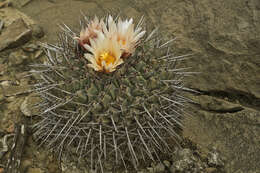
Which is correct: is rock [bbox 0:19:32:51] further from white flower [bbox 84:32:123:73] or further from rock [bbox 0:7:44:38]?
white flower [bbox 84:32:123:73]

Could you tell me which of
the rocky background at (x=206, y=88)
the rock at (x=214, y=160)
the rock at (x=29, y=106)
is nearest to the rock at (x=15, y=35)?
the rocky background at (x=206, y=88)

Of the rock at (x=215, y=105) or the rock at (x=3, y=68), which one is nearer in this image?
the rock at (x=215, y=105)

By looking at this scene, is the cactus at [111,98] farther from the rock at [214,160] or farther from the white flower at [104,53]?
the rock at [214,160]

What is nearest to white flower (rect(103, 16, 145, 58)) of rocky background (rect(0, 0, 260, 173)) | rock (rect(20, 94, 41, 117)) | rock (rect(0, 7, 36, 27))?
rocky background (rect(0, 0, 260, 173))

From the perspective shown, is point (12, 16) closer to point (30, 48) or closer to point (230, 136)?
point (30, 48)

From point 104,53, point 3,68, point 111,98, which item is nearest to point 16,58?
point 3,68

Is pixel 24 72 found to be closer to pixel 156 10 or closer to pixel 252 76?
pixel 156 10

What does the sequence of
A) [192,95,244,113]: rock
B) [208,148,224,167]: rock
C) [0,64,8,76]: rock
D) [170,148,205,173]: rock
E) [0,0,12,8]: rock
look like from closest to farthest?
[170,148,205,173]: rock
[208,148,224,167]: rock
[192,95,244,113]: rock
[0,64,8,76]: rock
[0,0,12,8]: rock

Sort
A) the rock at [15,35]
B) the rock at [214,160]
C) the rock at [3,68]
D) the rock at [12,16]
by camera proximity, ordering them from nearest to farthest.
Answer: the rock at [214,160] < the rock at [3,68] < the rock at [15,35] < the rock at [12,16]
